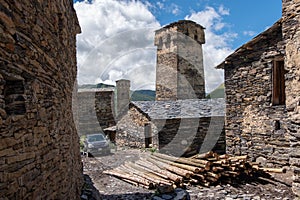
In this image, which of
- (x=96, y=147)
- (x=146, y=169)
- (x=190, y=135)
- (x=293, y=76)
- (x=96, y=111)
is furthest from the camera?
(x=96, y=111)

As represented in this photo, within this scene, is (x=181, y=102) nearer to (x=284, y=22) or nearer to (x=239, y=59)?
(x=239, y=59)

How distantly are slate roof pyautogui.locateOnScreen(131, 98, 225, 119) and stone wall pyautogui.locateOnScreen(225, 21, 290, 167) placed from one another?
4148 mm

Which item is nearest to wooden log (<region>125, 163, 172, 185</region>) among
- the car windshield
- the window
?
the window

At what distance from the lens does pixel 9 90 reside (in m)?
2.41

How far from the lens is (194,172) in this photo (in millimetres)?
8594

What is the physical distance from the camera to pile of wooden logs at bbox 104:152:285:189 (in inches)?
334

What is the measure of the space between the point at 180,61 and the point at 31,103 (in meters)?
21.4

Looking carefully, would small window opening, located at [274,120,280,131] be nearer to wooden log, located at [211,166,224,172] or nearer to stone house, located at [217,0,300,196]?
stone house, located at [217,0,300,196]

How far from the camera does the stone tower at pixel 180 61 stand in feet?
76.0

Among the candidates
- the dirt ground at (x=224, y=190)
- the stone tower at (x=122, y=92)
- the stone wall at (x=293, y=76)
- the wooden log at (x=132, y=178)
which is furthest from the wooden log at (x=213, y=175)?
the stone tower at (x=122, y=92)

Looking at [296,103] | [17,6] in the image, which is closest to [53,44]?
[17,6]

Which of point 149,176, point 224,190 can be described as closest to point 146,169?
point 149,176

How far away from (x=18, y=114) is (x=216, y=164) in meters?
7.78

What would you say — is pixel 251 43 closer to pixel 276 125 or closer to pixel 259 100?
pixel 259 100
